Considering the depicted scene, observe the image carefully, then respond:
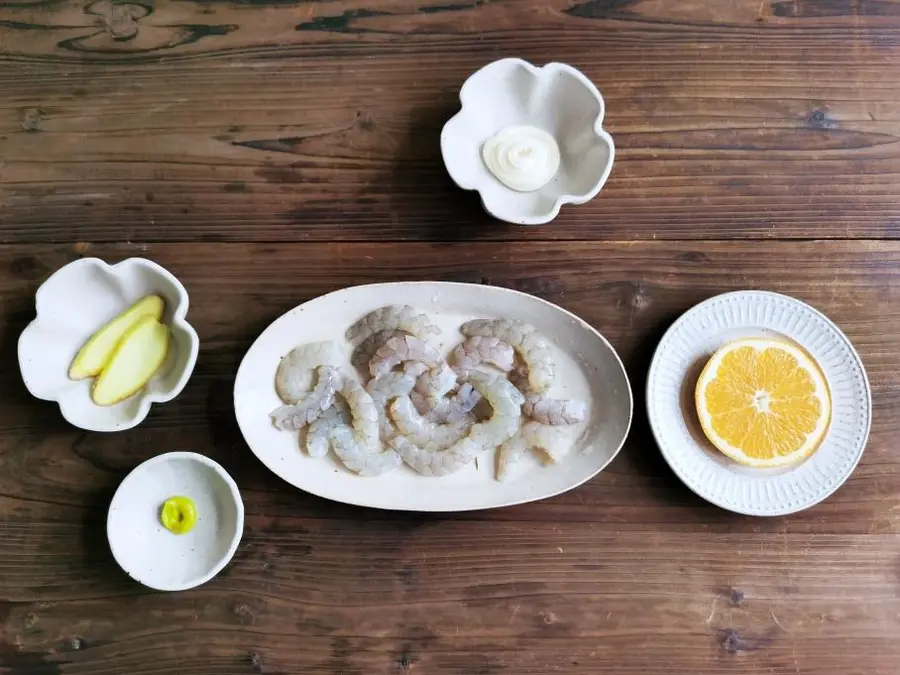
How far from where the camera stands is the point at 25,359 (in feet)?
3.69

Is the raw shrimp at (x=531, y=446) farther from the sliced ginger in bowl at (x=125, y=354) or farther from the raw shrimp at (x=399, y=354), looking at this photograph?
the sliced ginger in bowl at (x=125, y=354)

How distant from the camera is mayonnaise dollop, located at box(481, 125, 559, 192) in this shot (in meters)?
1.16

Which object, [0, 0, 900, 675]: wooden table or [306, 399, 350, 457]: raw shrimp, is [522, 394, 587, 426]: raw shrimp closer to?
[0, 0, 900, 675]: wooden table

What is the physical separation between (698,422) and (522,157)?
21.2 inches

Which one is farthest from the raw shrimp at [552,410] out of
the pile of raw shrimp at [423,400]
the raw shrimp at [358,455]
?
the raw shrimp at [358,455]

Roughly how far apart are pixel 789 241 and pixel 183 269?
109cm

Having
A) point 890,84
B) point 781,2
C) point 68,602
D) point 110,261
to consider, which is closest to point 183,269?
point 110,261

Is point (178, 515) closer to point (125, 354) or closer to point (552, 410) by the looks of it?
point (125, 354)

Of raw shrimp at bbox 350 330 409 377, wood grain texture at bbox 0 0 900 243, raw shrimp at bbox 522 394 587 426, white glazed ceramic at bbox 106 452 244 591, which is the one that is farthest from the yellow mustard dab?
raw shrimp at bbox 522 394 587 426

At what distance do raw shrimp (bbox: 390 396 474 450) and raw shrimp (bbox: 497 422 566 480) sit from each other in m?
0.08

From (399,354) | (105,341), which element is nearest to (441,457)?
(399,354)

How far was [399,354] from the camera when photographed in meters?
1.16

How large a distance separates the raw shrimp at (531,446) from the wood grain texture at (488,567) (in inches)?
3.8

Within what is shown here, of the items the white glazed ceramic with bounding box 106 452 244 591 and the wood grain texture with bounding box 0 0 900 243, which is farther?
the wood grain texture with bounding box 0 0 900 243
